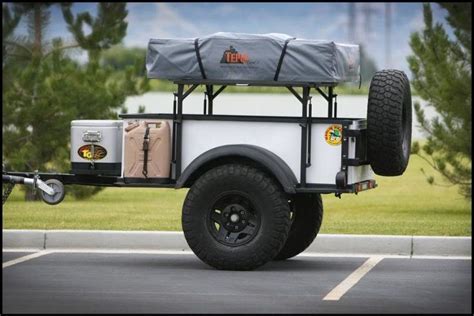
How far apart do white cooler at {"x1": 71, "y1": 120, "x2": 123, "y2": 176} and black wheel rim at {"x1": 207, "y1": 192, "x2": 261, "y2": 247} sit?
1.07 metres

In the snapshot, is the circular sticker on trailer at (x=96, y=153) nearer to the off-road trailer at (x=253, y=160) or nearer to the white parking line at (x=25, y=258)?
the off-road trailer at (x=253, y=160)

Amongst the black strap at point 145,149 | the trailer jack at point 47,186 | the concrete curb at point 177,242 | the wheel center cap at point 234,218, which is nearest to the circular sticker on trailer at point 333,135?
the wheel center cap at point 234,218

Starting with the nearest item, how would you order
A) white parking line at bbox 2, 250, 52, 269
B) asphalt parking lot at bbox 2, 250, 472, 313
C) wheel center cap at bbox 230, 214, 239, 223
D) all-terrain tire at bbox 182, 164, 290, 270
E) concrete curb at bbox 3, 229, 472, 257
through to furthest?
asphalt parking lot at bbox 2, 250, 472, 313 → all-terrain tire at bbox 182, 164, 290, 270 → wheel center cap at bbox 230, 214, 239, 223 → white parking line at bbox 2, 250, 52, 269 → concrete curb at bbox 3, 229, 472, 257

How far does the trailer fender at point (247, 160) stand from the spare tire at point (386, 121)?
785mm

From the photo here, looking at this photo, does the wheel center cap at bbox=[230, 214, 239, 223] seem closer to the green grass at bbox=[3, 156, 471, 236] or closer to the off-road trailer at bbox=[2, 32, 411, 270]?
the off-road trailer at bbox=[2, 32, 411, 270]

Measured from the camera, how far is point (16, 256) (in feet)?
40.7

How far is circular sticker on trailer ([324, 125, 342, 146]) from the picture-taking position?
1121 cm

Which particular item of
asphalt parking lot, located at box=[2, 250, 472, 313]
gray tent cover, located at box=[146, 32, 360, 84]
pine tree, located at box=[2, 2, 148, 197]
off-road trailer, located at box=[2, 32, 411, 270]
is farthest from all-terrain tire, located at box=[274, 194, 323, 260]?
pine tree, located at box=[2, 2, 148, 197]

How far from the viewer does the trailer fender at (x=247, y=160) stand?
36.8 feet

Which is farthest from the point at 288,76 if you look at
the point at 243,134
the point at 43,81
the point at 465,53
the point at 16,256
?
the point at 43,81

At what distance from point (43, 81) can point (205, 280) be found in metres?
9.08

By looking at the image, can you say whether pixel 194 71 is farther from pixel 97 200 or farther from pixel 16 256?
pixel 97 200

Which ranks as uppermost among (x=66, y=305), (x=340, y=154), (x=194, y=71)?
(x=194, y=71)

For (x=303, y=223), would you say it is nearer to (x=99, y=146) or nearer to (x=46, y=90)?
(x=99, y=146)
